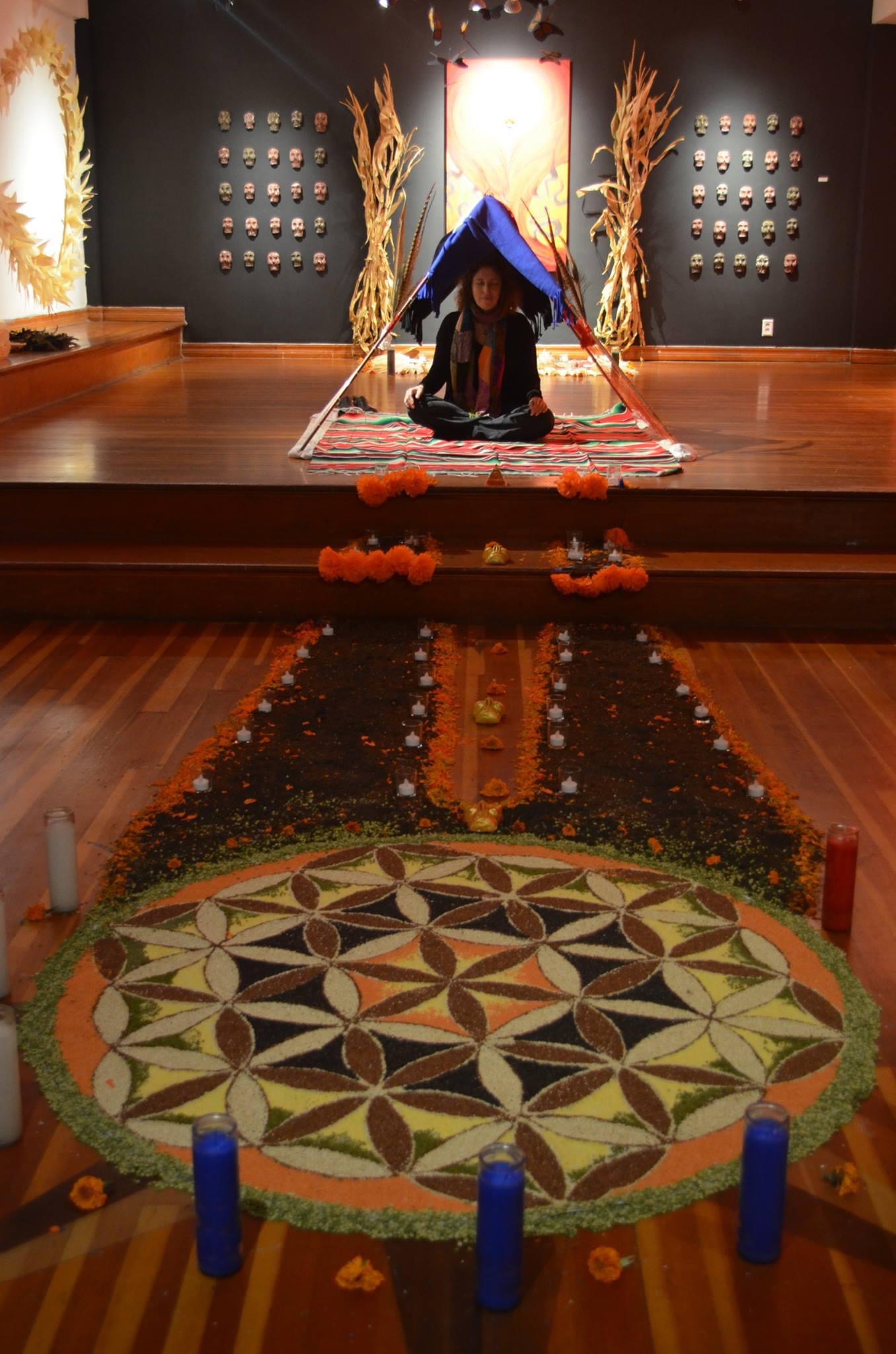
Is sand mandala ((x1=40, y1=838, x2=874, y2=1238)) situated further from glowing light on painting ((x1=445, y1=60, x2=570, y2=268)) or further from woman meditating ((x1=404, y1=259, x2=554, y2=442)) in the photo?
glowing light on painting ((x1=445, y1=60, x2=570, y2=268))

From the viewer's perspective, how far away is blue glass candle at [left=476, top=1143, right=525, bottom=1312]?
5.55 ft

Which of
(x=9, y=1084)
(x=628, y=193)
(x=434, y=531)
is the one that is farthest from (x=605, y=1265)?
(x=628, y=193)

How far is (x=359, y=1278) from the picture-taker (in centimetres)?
182

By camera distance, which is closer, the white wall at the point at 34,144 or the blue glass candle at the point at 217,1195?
the blue glass candle at the point at 217,1195

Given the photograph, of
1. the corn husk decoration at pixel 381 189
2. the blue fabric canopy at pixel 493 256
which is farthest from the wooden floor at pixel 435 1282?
the corn husk decoration at pixel 381 189

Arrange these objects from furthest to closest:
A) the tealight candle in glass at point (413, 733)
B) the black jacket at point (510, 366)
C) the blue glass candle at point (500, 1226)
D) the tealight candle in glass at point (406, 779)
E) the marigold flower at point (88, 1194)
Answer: the black jacket at point (510, 366) < the tealight candle in glass at point (413, 733) < the tealight candle in glass at point (406, 779) < the marigold flower at point (88, 1194) < the blue glass candle at point (500, 1226)

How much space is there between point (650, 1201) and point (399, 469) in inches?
154

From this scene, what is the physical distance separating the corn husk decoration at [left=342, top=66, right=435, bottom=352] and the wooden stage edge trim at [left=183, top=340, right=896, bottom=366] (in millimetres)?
421

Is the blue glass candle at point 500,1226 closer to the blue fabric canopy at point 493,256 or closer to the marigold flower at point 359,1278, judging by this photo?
the marigold flower at point 359,1278

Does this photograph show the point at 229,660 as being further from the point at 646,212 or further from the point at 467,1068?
the point at 646,212

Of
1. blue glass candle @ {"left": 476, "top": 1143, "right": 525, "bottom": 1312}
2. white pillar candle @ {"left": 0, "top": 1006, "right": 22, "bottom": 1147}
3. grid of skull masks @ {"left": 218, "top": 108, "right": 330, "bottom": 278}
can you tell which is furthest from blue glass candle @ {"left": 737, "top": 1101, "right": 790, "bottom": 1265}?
grid of skull masks @ {"left": 218, "top": 108, "right": 330, "bottom": 278}

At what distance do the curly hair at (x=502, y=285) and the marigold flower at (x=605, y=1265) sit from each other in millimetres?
5212

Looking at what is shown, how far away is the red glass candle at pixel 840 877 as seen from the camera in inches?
107

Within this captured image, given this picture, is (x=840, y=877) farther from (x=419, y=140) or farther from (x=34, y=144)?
(x=419, y=140)
